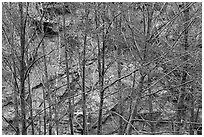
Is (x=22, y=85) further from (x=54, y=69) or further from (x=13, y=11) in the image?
(x=54, y=69)

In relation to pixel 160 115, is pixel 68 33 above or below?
above

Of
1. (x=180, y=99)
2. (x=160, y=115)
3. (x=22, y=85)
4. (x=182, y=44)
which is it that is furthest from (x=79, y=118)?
(x=22, y=85)

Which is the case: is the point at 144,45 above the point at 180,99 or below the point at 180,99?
above

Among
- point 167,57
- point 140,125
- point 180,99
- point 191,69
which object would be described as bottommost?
point 140,125

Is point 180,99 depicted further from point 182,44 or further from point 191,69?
point 191,69

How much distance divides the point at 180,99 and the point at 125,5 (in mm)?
2760

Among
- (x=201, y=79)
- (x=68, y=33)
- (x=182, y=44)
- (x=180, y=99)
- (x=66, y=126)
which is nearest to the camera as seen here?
(x=201, y=79)

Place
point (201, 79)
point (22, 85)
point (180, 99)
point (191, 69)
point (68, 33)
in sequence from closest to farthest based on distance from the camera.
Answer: point (22, 85) < point (201, 79) < point (191, 69) < point (180, 99) < point (68, 33)

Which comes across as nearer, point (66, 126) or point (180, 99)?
point (180, 99)

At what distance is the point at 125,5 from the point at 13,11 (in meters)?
1.31

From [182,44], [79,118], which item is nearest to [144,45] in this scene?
[182,44]

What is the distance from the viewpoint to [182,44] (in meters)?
4.52

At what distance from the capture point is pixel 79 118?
6199 millimetres

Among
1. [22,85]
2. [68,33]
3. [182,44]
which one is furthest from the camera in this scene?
[68,33]
